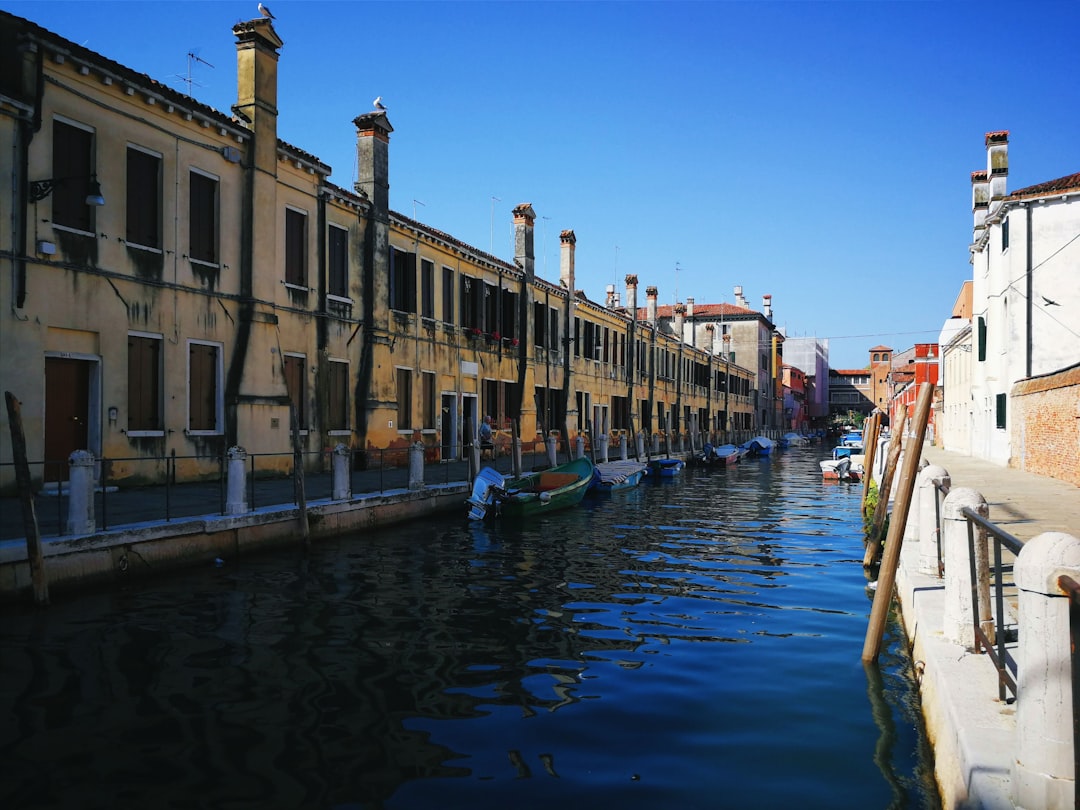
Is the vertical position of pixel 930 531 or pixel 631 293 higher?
pixel 631 293

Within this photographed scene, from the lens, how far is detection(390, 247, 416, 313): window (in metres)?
21.5

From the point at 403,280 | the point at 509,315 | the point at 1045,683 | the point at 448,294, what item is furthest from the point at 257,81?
the point at 1045,683

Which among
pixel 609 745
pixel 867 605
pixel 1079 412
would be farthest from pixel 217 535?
pixel 1079 412

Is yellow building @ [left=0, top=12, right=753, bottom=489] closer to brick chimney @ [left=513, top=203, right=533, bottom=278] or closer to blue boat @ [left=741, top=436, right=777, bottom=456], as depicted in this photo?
brick chimney @ [left=513, top=203, right=533, bottom=278]

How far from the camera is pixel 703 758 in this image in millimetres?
5086

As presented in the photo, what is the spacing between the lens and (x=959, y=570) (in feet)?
16.7

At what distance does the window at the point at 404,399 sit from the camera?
70.7ft

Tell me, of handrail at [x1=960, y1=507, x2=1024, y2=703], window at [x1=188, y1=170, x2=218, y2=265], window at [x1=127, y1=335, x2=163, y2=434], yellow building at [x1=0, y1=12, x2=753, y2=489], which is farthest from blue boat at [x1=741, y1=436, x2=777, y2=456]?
handrail at [x1=960, y1=507, x2=1024, y2=703]

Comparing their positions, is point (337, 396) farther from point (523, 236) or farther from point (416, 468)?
point (523, 236)

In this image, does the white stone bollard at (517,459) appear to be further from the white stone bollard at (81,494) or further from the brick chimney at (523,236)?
the white stone bollard at (81,494)

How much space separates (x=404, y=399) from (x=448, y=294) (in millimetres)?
3928

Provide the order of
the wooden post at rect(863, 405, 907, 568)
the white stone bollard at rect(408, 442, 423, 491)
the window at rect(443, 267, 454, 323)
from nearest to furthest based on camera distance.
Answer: the wooden post at rect(863, 405, 907, 568), the white stone bollard at rect(408, 442, 423, 491), the window at rect(443, 267, 454, 323)

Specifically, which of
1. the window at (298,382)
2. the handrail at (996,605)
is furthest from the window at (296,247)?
the handrail at (996,605)

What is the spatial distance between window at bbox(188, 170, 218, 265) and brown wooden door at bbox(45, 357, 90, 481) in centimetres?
318
